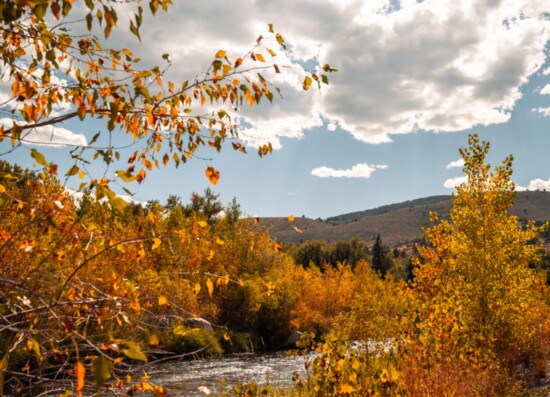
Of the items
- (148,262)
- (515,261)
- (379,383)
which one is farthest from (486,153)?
(148,262)

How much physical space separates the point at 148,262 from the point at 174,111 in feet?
94.1

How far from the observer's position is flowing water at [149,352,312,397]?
1495cm

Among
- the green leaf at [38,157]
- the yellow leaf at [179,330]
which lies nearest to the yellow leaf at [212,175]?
the yellow leaf at [179,330]

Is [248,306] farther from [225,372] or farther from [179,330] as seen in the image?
[179,330]

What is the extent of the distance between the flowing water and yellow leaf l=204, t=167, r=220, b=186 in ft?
38.8

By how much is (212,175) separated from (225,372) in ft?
56.7

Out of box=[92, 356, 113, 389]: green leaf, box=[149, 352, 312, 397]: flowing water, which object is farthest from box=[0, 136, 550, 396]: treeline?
box=[149, 352, 312, 397]: flowing water

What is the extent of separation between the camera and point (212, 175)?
2949mm

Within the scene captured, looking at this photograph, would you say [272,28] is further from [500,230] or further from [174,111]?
[500,230]

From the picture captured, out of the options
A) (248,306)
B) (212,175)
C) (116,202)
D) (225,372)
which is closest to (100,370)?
(116,202)

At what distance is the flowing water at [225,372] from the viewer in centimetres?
1495

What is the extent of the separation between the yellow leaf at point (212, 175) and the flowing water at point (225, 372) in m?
11.8

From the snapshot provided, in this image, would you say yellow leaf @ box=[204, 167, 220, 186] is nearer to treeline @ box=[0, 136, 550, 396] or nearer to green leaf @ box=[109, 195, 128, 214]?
treeline @ box=[0, 136, 550, 396]

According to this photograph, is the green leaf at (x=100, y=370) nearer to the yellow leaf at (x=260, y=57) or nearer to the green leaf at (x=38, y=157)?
the green leaf at (x=38, y=157)
